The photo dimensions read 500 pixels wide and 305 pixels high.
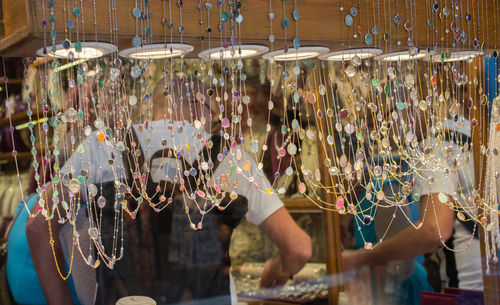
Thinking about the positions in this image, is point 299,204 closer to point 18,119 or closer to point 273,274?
point 273,274

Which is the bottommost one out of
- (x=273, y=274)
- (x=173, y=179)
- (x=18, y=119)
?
(x=273, y=274)

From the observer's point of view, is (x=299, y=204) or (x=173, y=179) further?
(x=299, y=204)

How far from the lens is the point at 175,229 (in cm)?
258

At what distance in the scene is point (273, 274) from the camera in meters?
2.75

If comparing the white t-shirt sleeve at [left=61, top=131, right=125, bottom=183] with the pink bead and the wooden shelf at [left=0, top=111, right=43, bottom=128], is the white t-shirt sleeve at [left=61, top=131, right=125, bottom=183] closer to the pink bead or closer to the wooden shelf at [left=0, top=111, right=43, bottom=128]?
the wooden shelf at [left=0, top=111, right=43, bottom=128]

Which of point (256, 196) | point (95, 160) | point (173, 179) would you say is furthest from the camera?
point (256, 196)

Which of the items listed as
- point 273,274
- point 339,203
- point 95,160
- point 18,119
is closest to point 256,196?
point 273,274

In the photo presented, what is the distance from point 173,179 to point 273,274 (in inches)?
24.0

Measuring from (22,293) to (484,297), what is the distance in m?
1.92

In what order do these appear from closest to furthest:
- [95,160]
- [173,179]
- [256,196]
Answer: [95,160]
[173,179]
[256,196]

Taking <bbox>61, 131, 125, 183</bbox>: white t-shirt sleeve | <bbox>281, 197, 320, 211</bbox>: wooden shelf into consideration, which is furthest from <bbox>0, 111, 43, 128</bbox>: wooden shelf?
<bbox>281, 197, 320, 211</bbox>: wooden shelf

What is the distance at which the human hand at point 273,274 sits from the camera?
108 inches

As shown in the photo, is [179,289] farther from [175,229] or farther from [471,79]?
[471,79]

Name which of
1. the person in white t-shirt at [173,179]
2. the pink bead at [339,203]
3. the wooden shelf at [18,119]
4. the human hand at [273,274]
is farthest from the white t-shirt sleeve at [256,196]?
the wooden shelf at [18,119]
